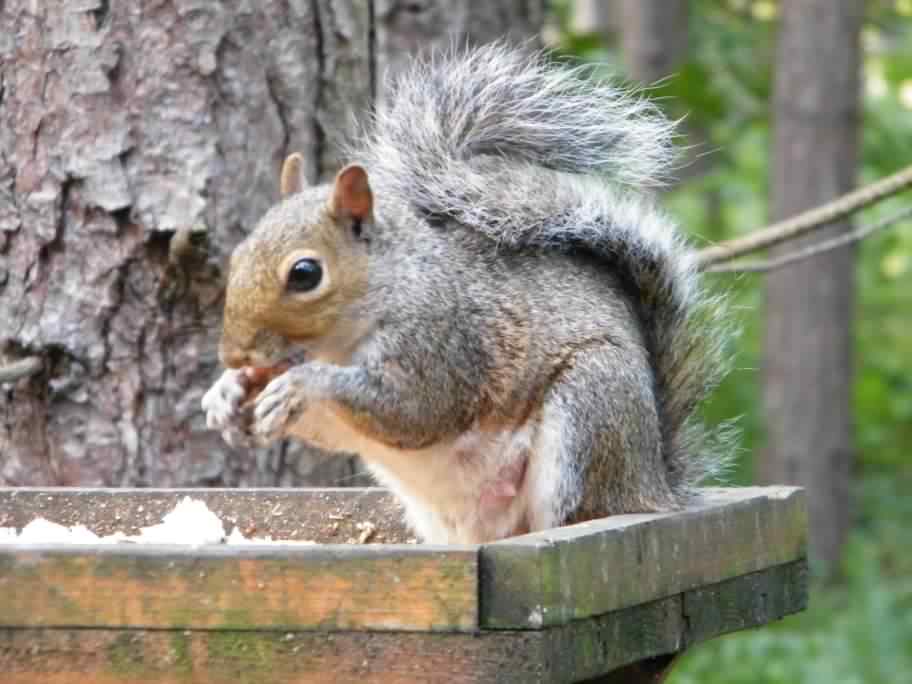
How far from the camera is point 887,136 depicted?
7961 millimetres

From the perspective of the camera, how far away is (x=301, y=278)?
7.44 ft

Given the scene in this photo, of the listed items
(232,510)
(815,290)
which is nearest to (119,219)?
(232,510)

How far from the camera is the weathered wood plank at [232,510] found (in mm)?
2510

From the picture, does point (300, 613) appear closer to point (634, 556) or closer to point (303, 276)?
point (634, 556)

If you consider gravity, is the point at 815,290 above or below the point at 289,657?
above

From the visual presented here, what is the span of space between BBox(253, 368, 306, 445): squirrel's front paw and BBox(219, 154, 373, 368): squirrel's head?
0.08 metres

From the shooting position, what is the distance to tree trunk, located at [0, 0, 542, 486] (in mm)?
2885

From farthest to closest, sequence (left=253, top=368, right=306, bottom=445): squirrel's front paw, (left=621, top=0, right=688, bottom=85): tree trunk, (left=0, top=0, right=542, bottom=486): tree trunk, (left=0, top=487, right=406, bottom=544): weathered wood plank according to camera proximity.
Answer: (left=621, top=0, right=688, bottom=85): tree trunk < (left=0, top=0, right=542, bottom=486): tree trunk < (left=0, top=487, right=406, bottom=544): weathered wood plank < (left=253, top=368, right=306, bottom=445): squirrel's front paw

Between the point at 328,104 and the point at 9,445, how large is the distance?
0.82 m

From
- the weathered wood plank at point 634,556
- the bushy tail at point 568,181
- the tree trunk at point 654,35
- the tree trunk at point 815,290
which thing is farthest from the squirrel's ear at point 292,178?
A: the tree trunk at point 654,35

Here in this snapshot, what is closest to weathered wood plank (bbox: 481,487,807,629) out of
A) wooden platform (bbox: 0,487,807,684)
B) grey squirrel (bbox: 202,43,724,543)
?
wooden platform (bbox: 0,487,807,684)

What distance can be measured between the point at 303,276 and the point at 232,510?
0.45 meters

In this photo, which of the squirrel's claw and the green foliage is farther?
the green foliage

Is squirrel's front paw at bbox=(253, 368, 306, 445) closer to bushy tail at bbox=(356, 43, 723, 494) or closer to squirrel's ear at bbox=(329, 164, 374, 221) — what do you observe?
squirrel's ear at bbox=(329, 164, 374, 221)
